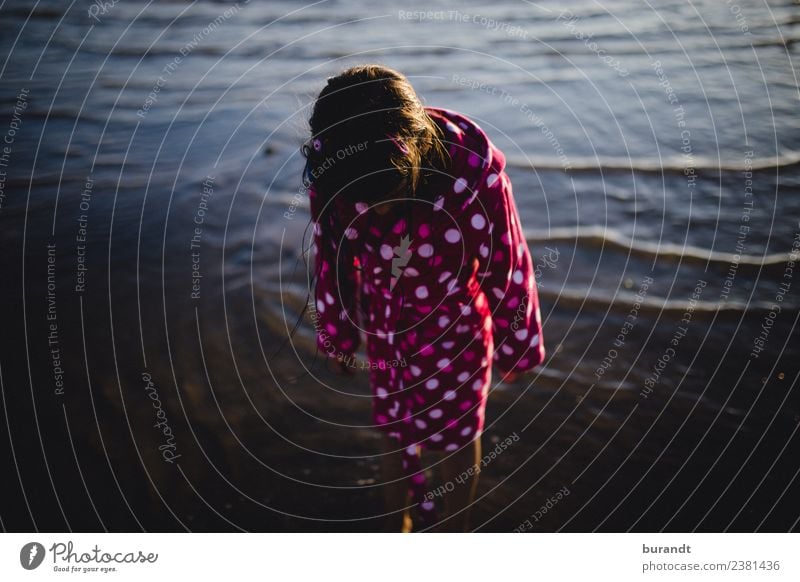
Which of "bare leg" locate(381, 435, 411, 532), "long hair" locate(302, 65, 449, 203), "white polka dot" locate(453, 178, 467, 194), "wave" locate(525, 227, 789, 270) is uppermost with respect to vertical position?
"long hair" locate(302, 65, 449, 203)

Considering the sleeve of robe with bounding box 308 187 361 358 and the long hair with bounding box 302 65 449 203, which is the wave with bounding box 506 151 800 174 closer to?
the sleeve of robe with bounding box 308 187 361 358

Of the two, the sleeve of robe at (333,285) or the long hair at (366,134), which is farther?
the sleeve of robe at (333,285)

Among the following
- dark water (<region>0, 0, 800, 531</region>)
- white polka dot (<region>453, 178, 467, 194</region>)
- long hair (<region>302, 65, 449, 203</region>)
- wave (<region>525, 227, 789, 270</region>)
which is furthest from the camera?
wave (<region>525, 227, 789, 270</region>)

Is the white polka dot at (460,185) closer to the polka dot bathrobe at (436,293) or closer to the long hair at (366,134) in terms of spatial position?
the polka dot bathrobe at (436,293)

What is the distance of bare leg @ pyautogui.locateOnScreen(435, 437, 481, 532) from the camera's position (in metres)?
1.49

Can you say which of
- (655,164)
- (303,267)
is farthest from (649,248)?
(303,267)

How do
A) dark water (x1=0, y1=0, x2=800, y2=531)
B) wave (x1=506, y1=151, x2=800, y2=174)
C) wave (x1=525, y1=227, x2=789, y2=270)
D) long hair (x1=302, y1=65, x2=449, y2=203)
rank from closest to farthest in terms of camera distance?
long hair (x1=302, y1=65, x2=449, y2=203) < dark water (x1=0, y1=0, x2=800, y2=531) < wave (x1=525, y1=227, x2=789, y2=270) < wave (x1=506, y1=151, x2=800, y2=174)

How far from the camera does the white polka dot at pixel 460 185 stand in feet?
3.61

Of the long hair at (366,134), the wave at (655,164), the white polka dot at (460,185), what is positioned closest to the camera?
the long hair at (366,134)

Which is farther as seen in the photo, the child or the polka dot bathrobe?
the polka dot bathrobe

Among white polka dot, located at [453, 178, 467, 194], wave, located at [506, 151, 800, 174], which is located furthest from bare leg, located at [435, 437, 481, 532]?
wave, located at [506, 151, 800, 174]

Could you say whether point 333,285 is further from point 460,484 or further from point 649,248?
point 649,248

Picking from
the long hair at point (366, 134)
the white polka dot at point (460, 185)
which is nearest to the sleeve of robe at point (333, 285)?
the long hair at point (366, 134)
